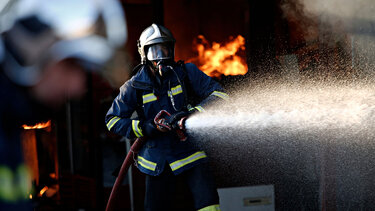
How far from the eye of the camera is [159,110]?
3.46 m

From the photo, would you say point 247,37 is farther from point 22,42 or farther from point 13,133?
point 13,133

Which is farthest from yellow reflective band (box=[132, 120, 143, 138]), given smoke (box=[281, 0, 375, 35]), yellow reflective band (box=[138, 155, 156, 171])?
smoke (box=[281, 0, 375, 35])

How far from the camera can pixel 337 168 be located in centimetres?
404

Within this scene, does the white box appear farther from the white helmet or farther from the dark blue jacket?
the white helmet

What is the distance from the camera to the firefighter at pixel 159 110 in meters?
3.38

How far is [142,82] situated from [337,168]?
2.07m

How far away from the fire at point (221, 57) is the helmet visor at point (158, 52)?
1.59 m

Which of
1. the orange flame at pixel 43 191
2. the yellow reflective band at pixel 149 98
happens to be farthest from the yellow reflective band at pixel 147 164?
the orange flame at pixel 43 191

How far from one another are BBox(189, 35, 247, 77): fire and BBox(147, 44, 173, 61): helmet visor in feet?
5.21

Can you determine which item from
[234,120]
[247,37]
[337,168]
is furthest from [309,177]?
[247,37]

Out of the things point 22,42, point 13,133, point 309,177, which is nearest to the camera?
point 13,133

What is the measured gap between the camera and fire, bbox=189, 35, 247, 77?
5074mm

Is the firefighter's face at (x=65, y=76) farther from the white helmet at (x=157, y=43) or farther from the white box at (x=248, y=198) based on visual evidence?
the white box at (x=248, y=198)

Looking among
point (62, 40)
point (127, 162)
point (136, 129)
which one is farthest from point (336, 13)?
point (62, 40)
